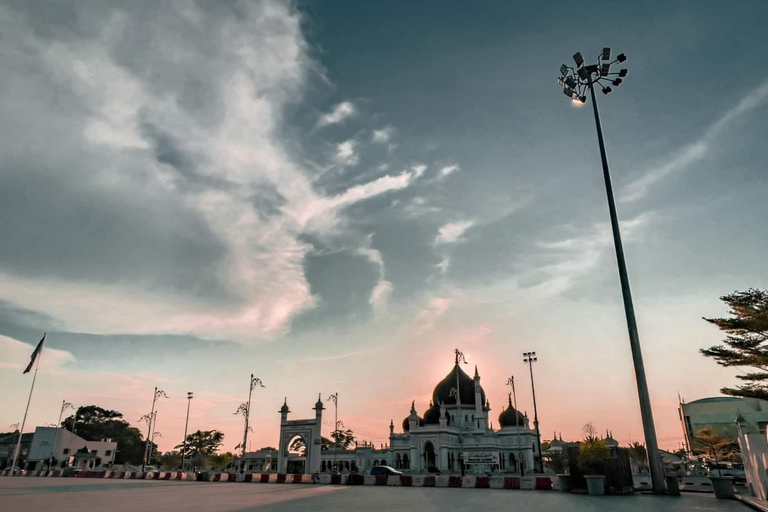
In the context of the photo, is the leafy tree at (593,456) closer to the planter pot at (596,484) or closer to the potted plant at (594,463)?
the potted plant at (594,463)

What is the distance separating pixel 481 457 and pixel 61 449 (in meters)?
65.2

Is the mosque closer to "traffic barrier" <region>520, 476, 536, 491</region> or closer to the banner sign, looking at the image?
the banner sign

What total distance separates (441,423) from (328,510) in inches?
2353

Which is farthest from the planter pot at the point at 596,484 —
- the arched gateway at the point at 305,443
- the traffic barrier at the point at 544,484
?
the arched gateway at the point at 305,443

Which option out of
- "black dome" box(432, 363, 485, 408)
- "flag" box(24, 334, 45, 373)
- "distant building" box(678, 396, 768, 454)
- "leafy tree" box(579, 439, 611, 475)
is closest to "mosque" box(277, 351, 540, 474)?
"black dome" box(432, 363, 485, 408)

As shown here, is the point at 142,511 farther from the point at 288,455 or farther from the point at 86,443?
the point at 86,443

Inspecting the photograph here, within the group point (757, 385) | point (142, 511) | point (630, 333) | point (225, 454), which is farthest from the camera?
point (225, 454)

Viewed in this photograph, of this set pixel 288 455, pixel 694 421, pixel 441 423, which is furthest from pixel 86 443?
pixel 694 421

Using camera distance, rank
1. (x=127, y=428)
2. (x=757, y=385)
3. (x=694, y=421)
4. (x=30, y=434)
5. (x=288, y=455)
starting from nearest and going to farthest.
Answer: (x=757, y=385)
(x=288, y=455)
(x=30, y=434)
(x=127, y=428)
(x=694, y=421)

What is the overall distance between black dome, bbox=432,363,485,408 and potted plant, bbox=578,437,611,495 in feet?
184

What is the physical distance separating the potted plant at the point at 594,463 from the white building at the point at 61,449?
7762 centimetres

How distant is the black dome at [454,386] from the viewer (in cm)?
7754

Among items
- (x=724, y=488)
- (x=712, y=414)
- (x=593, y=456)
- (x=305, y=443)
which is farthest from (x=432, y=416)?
(x=712, y=414)

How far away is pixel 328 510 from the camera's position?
13.7m
